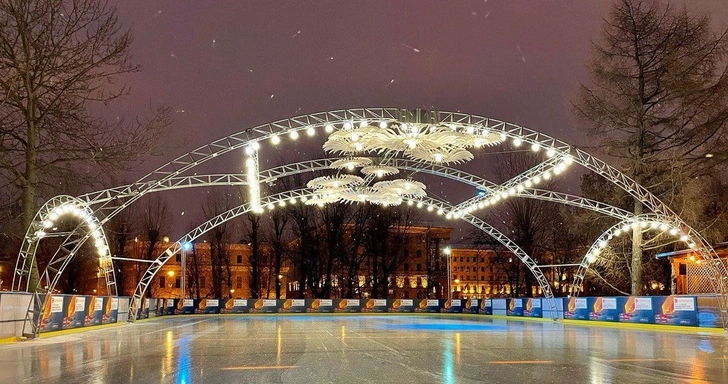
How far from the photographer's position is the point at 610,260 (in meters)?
40.5

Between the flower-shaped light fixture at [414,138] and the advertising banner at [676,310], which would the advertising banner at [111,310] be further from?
the advertising banner at [676,310]

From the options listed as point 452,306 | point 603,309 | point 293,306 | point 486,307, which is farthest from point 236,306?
point 603,309

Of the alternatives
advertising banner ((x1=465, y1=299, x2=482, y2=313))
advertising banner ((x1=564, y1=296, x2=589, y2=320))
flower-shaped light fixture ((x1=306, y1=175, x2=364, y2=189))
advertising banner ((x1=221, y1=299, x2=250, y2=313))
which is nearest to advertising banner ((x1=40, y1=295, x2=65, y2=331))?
flower-shaped light fixture ((x1=306, y1=175, x2=364, y2=189))

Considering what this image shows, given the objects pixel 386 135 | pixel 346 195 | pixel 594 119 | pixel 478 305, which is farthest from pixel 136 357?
pixel 478 305

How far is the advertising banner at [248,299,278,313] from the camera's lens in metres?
60.0

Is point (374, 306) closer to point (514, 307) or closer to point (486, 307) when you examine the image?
point (486, 307)

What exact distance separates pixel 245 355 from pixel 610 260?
29.7m

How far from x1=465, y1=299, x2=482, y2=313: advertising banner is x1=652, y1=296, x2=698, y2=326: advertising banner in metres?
25.0

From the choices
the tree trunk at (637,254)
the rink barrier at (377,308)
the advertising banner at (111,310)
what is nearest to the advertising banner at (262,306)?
the rink barrier at (377,308)

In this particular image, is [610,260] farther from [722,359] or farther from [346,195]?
[722,359]

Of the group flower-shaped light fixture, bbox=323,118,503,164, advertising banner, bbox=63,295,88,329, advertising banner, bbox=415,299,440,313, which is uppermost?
flower-shaped light fixture, bbox=323,118,503,164

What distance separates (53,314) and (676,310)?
28.4 metres

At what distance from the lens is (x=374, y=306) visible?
204ft

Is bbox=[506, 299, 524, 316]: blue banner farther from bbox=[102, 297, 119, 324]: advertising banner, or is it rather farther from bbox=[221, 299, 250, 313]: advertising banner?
bbox=[102, 297, 119, 324]: advertising banner
